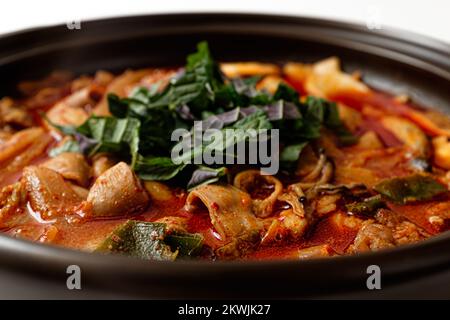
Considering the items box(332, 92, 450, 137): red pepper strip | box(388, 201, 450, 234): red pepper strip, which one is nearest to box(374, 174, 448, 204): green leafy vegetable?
box(388, 201, 450, 234): red pepper strip

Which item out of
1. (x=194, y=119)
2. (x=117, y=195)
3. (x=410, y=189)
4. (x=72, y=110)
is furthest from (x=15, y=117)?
(x=410, y=189)

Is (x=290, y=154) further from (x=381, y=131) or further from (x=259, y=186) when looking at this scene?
(x=381, y=131)

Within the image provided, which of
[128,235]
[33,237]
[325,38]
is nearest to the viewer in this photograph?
[128,235]

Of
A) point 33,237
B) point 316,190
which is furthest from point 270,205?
point 33,237

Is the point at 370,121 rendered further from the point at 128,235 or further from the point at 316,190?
the point at 128,235

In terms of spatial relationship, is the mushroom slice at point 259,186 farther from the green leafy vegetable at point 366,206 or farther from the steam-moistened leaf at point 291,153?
the green leafy vegetable at point 366,206
